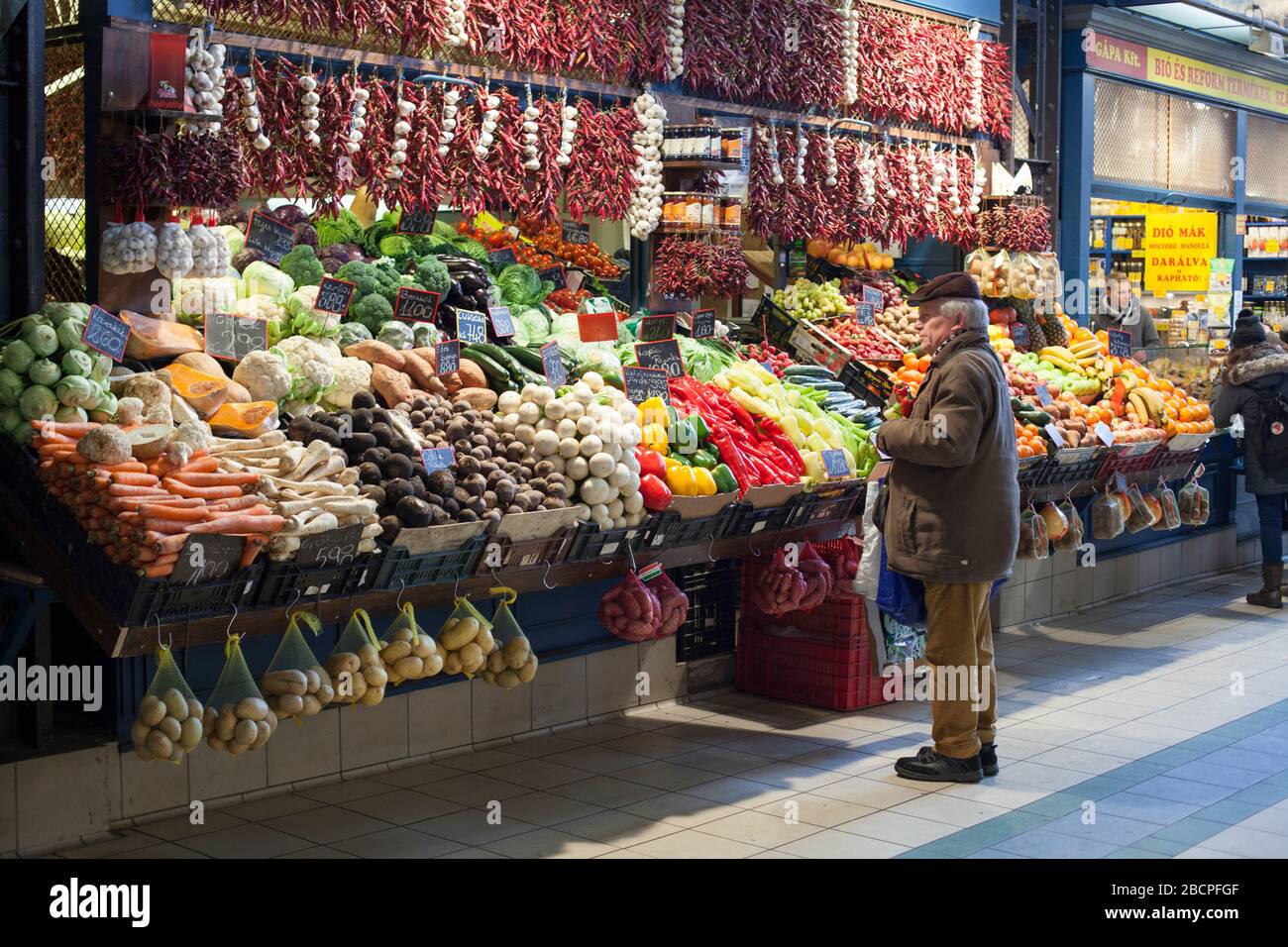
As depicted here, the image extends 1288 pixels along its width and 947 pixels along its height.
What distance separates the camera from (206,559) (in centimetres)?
438

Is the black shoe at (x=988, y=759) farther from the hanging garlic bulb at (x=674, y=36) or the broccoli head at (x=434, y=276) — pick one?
→ the hanging garlic bulb at (x=674, y=36)

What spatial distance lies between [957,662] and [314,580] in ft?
8.50

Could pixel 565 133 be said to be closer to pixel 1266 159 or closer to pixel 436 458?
pixel 436 458

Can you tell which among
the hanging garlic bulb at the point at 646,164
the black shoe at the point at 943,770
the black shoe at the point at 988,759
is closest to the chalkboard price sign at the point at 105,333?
the hanging garlic bulb at the point at 646,164

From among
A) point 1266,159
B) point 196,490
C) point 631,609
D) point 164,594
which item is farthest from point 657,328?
point 1266,159

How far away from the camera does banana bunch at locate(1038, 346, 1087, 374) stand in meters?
9.56

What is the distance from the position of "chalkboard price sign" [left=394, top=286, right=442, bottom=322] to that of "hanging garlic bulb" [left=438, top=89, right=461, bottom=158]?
0.75 m

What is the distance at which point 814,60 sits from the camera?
28.5 feet

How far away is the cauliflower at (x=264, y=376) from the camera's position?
5.34 meters

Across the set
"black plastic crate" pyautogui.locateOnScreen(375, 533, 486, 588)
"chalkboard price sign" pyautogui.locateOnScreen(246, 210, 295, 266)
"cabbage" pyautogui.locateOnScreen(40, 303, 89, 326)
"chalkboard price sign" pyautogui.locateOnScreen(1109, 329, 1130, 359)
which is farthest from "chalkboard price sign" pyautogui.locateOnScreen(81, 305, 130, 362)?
"chalkboard price sign" pyautogui.locateOnScreen(1109, 329, 1130, 359)

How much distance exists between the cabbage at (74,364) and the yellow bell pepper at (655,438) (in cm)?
229

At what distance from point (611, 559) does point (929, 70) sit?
16.7 feet

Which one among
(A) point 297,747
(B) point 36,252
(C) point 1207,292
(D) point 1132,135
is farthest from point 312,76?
(C) point 1207,292

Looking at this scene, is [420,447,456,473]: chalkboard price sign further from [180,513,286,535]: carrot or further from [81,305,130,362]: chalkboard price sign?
[81,305,130,362]: chalkboard price sign
